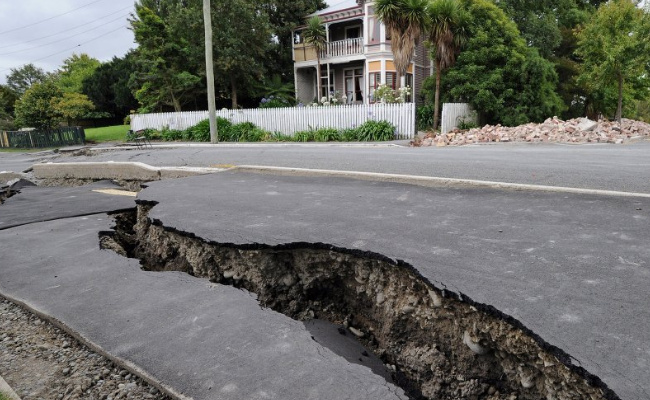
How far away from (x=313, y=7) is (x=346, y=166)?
27.0m

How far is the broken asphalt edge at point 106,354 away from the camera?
2.43 metres

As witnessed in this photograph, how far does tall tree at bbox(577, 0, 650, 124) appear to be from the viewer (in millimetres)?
21297

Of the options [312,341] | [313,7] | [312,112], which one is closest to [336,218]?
[312,341]

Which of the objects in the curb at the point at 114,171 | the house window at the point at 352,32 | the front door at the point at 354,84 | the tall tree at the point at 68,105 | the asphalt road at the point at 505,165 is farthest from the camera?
the front door at the point at 354,84

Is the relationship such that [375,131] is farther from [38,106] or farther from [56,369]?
[38,106]

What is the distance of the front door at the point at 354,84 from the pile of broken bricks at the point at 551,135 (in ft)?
54.1

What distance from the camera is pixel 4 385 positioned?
265cm

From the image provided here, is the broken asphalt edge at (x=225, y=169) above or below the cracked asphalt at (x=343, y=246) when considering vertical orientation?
above

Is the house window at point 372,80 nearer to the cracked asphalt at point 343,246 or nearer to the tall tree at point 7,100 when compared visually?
the cracked asphalt at point 343,246

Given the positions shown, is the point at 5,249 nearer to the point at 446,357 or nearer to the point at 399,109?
the point at 446,357

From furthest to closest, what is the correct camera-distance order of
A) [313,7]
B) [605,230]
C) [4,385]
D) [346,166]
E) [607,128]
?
[313,7]
[607,128]
[346,166]
[605,230]
[4,385]

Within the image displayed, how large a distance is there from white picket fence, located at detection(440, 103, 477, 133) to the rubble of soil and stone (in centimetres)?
1696

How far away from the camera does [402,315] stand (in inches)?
131

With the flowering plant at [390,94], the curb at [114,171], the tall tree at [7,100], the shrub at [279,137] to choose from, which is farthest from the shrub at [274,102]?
the tall tree at [7,100]
